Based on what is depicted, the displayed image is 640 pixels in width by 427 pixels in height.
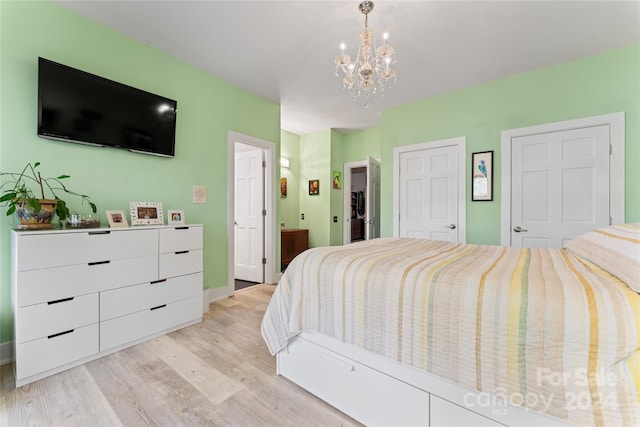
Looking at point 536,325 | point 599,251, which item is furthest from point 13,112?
point 599,251

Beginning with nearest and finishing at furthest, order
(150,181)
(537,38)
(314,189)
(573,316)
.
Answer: (573,316) < (537,38) < (150,181) < (314,189)

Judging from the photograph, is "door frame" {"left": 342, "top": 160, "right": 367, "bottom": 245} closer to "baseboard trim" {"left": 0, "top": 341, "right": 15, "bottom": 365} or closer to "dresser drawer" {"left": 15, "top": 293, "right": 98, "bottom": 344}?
"dresser drawer" {"left": 15, "top": 293, "right": 98, "bottom": 344}

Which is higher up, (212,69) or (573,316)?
(212,69)

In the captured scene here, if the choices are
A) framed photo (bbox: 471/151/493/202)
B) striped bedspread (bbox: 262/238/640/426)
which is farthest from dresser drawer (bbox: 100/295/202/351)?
framed photo (bbox: 471/151/493/202)

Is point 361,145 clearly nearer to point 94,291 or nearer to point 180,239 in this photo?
point 180,239

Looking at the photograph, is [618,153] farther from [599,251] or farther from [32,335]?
[32,335]

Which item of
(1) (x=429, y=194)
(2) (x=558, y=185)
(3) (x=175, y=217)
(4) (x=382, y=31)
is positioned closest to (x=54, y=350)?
(3) (x=175, y=217)

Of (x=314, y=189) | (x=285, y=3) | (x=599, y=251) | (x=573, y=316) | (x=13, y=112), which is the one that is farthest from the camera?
(x=314, y=189)

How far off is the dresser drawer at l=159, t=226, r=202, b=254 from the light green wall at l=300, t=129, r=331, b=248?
2878mm

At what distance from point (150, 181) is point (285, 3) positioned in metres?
1.97

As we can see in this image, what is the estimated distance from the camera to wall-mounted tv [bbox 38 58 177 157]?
189 cm

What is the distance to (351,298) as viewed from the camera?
1.34m

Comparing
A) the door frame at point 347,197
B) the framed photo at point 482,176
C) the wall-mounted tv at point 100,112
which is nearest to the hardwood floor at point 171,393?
the wall-mounted tv at point 100,112

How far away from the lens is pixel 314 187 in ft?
17.3
